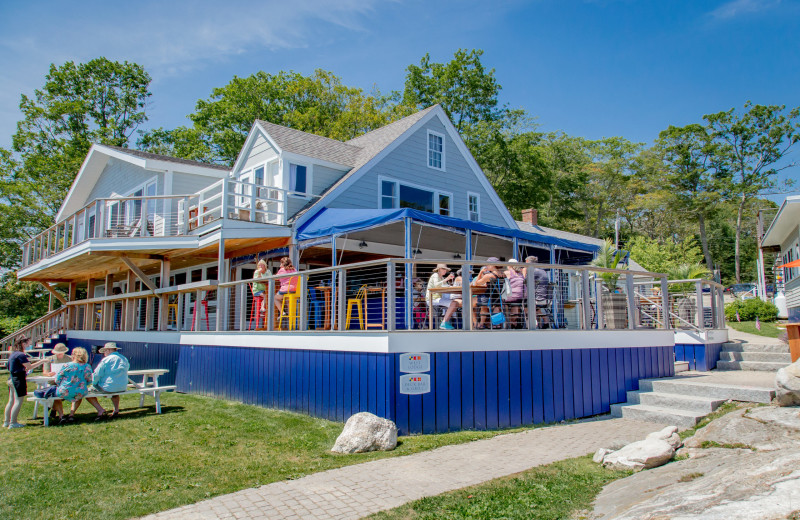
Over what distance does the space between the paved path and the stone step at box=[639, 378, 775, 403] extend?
4.86ft

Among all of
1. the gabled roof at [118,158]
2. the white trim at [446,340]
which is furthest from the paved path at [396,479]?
the gabled roof at [118,158]

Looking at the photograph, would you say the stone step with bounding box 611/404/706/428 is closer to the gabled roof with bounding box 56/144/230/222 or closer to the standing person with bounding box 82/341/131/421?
the standing person with bounding box 82/341/131/421

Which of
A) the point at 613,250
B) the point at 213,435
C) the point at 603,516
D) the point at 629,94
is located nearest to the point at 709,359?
the point at 613,250

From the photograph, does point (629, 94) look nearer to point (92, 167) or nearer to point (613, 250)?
point (613, 250)

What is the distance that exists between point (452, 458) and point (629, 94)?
91.9 ft

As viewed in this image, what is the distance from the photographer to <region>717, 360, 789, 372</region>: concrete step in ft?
35.5

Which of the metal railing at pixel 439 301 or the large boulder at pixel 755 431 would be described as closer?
the large boulder at pixel 755 431

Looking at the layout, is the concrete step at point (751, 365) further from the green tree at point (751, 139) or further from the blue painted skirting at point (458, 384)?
the green tree at point (751, 139)

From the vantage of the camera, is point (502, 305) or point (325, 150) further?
point (325, 150)

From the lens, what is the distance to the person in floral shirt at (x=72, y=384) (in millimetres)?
→ 9148

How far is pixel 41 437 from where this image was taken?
808cm

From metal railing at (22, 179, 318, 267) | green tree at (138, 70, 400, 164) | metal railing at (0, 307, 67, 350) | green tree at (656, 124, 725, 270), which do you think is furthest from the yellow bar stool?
green tree at (656, 124, 725, 270)

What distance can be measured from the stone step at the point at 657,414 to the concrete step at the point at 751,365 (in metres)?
3.34

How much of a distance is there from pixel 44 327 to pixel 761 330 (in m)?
27.4
